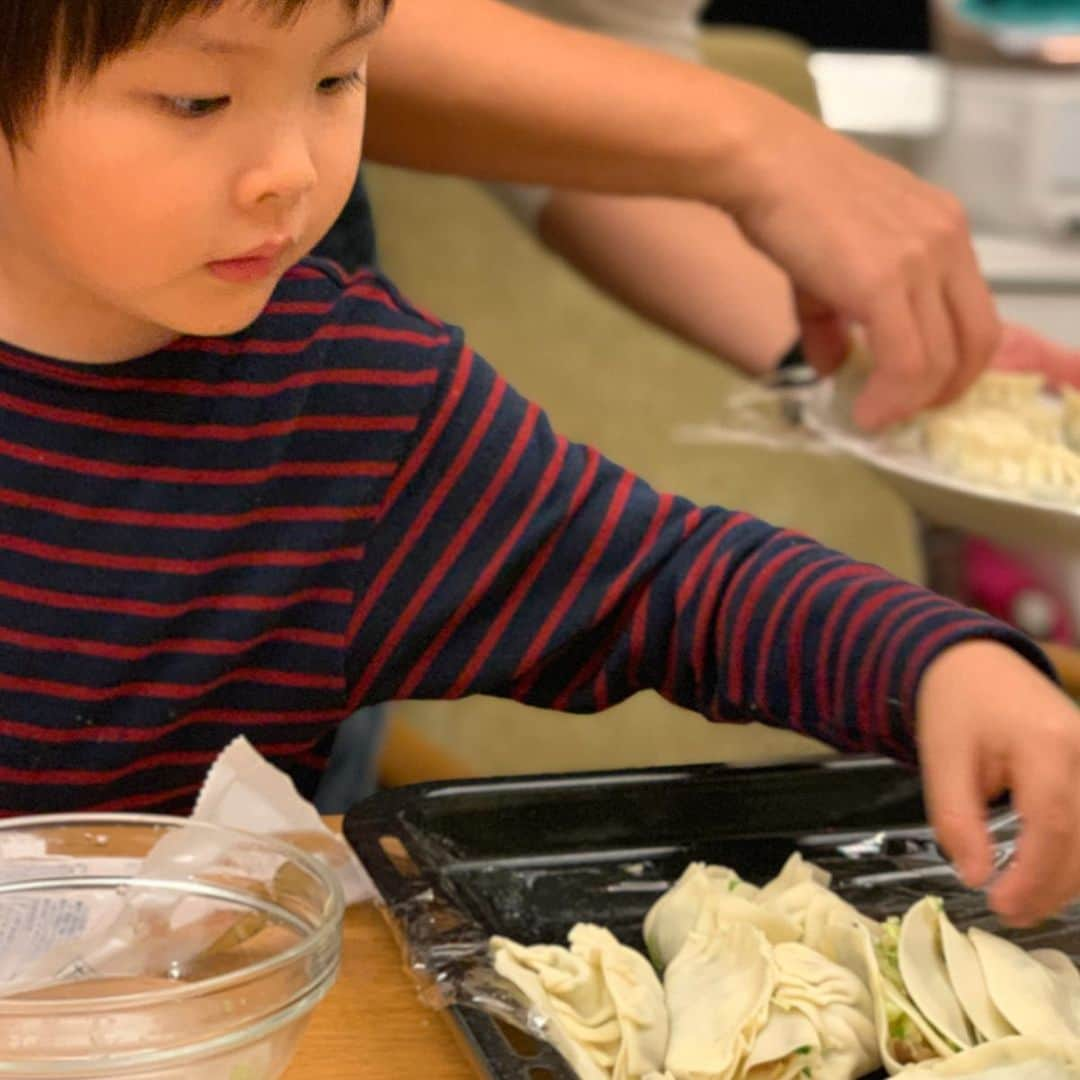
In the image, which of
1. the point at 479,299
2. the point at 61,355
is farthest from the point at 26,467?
the point at 479,299

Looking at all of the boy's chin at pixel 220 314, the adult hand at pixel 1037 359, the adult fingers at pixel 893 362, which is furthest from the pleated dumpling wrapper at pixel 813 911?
the adult hand at pixel 1037 359

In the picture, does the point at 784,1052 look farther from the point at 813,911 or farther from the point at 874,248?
the point at 874,248

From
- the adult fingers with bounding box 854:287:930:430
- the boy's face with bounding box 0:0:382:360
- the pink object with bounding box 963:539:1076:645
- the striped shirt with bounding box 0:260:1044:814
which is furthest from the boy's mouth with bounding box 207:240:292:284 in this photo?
the pink object with bounding box 963:539:1076:645

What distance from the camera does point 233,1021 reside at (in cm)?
58

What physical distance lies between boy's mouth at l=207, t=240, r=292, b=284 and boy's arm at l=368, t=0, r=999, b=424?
33cm

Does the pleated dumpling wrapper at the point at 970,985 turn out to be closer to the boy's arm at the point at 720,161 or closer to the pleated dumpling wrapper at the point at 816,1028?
the pleated dumpling wrapper at the point at 816,1028

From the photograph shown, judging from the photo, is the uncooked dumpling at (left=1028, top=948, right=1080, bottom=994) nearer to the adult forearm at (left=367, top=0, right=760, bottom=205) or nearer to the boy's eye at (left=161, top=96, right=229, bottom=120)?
the boy's eye at (left=161, top=96, right=229, bottom=120)

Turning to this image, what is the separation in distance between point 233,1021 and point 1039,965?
310 millimetres

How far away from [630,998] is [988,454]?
1.76ft

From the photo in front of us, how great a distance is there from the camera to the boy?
0.75 m

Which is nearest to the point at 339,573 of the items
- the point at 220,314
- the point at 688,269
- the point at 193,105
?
the point at 220,314

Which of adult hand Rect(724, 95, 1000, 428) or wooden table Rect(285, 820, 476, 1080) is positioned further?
adult hand Rect(724, 95, 1000, 428)

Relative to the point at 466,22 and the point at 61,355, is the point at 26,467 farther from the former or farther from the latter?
the point at 466,22

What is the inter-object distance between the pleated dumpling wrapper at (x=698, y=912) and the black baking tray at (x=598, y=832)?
0.8 inches
